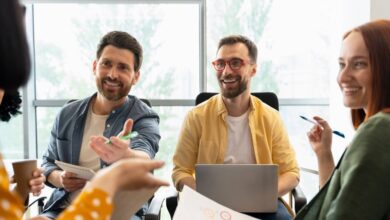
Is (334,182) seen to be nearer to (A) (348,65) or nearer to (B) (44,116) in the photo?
(A) (348,65)

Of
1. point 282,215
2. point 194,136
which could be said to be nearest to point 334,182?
point 282,215

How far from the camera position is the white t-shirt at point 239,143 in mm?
2045

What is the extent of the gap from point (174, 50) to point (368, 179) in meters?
2.76

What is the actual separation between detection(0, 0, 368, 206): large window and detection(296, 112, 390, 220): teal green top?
2560 mm

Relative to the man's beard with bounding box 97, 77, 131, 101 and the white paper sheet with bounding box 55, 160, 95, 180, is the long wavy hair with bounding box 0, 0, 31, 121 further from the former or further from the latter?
the man's beard with bounding box 97, 77, 131, 101

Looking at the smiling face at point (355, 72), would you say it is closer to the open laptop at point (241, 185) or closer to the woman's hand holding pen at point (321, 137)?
the woman's hand holding pen at point (321, 137)

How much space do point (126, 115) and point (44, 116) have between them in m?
2.03

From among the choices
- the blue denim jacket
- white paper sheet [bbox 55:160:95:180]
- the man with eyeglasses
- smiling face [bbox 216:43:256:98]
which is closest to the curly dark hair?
white paper sheet [bbox 55:160:95:180]

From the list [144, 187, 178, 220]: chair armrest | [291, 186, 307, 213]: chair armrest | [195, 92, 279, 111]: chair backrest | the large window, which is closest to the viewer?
[144, 187, 178, 220]: chair armrest

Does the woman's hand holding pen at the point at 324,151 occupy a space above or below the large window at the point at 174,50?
below

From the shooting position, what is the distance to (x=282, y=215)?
179 cm

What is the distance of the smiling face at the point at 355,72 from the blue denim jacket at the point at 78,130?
0.93 meters

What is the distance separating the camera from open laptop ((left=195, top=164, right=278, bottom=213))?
158 cm

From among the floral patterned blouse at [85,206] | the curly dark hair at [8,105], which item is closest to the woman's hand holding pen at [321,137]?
the floral patterned blouse at [85,206]
